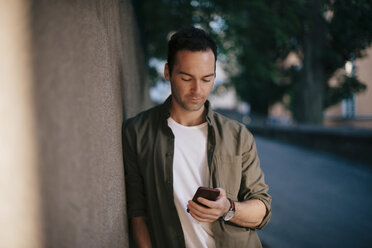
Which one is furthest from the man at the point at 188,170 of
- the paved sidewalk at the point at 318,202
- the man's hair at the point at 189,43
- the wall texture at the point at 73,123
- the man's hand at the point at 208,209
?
the paved sidewalk at the point at 318,202

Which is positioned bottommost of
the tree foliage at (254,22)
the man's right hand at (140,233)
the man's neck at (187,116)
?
the man's right hand at (140,233)

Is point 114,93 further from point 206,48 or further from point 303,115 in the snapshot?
point 303,115

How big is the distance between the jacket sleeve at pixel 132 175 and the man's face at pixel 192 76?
0.47 meters

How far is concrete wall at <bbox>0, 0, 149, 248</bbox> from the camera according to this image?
0.90 meters

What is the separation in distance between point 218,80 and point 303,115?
4575 mm

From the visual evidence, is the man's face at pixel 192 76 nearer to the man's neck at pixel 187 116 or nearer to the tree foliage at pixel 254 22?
the man's neck at pixel 187 116

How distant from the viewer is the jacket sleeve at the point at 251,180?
2.11 m

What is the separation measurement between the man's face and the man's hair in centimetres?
4

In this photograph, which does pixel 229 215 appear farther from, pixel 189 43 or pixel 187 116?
pixel 189 43

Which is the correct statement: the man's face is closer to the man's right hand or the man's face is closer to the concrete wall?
the concrete wall

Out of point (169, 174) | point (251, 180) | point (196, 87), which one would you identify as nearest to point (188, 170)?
point (169, 174)

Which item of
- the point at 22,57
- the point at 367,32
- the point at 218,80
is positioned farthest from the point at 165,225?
the point at 218,80

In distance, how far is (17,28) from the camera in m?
0.87

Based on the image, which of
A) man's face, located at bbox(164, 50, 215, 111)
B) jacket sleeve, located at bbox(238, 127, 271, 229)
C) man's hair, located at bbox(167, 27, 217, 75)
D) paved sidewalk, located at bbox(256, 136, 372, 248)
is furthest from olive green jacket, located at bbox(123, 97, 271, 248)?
paved sidewalk, located at bbox(256, 136, 372, 248)
